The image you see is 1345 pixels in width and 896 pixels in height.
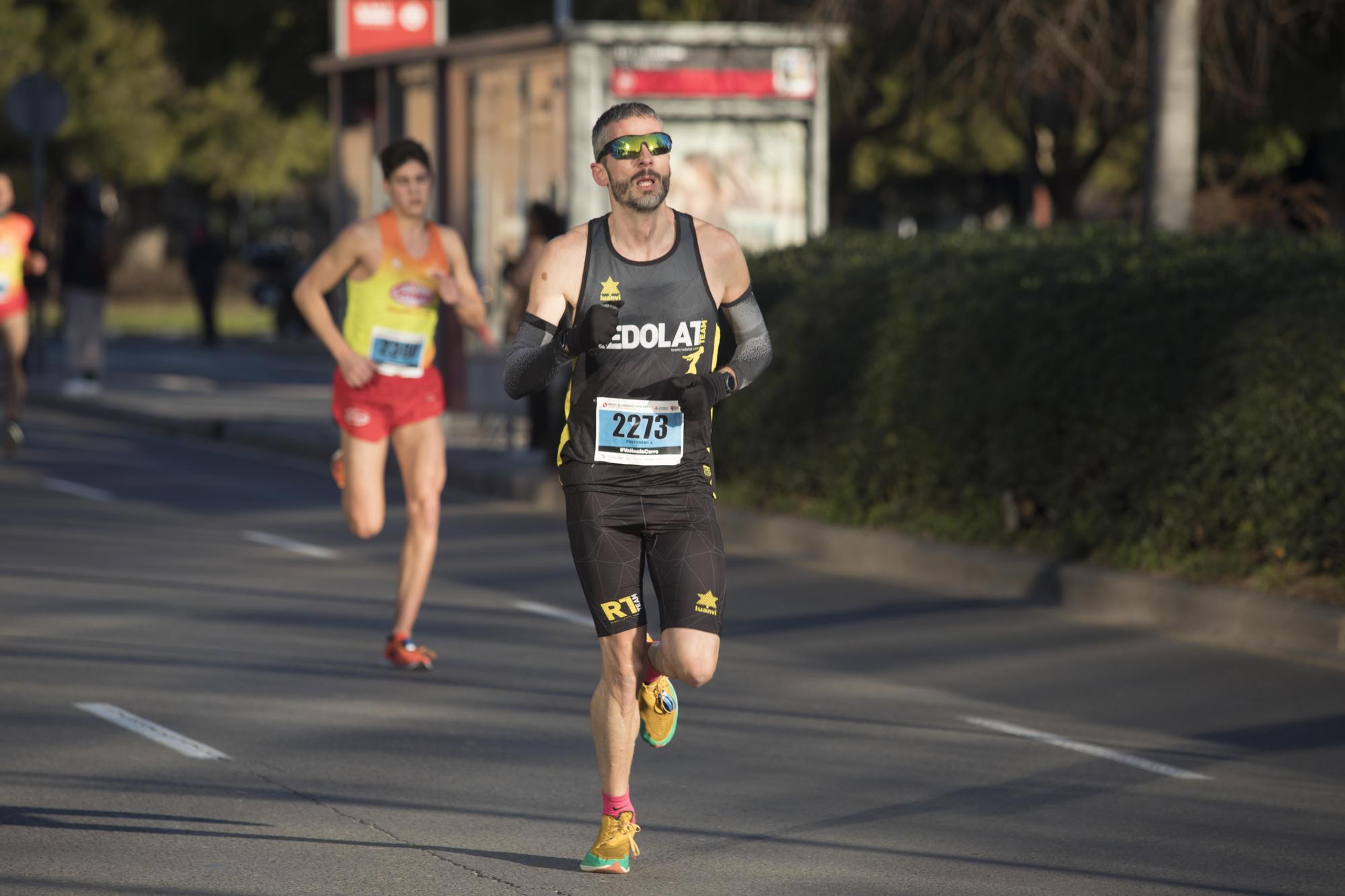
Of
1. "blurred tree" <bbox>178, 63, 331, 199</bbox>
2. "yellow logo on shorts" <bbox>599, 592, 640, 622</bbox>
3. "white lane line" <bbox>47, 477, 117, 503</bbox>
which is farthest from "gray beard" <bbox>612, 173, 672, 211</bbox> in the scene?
"blurred tree" <bbox>178, 63, 331, 199</bbox>

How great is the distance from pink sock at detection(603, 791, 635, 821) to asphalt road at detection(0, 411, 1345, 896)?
179mm

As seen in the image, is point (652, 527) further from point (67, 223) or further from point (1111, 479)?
point (67, 223)

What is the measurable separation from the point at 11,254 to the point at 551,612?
7.53 meters

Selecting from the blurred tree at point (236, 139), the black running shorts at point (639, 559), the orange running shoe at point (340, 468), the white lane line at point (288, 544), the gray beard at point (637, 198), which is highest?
the blurred tree at point (236, 139)

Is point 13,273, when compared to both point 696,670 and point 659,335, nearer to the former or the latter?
point 659,335

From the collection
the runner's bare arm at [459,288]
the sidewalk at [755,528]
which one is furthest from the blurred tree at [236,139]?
the runner's bare arm at [459,288]

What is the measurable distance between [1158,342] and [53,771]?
18.8 ft

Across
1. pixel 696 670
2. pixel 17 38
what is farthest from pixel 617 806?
pixel 17 38

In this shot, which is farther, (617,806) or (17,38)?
(17,38)

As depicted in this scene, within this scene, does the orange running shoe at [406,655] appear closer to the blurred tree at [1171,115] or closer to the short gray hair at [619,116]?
the short gray hair at [619,116]

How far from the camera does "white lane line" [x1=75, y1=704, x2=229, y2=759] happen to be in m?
7.27

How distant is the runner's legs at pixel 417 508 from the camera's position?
8859mm

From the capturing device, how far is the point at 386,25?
73.2 feet

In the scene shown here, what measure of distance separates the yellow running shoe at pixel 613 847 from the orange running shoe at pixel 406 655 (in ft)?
10.2
